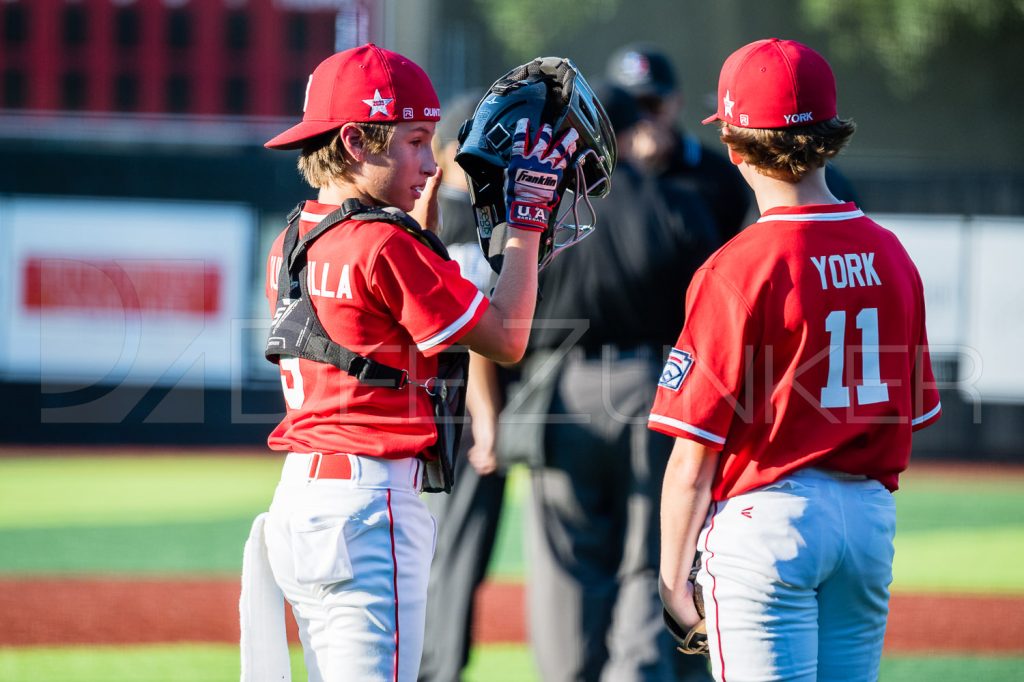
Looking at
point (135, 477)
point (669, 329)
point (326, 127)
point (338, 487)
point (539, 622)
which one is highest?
point (326, 127)

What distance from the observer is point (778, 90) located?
204 cm

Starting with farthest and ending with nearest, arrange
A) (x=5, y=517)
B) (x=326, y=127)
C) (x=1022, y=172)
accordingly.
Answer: (x=1022, y=172)
(x=5, y=517)
(x=326, y=127)

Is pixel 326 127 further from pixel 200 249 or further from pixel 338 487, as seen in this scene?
pixel 200 249

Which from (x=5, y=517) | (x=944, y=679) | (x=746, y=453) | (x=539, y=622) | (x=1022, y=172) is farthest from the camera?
(x=1022, y=172)

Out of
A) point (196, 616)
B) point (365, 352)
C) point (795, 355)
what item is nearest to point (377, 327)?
point (365, 352)

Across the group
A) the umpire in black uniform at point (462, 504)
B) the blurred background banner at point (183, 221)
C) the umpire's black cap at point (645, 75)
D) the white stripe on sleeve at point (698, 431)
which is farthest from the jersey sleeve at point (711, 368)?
the blurred background banner at point (183, 221)

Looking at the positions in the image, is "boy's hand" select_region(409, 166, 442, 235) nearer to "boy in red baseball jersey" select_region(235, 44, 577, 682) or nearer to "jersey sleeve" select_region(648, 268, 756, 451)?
"boy in red baseball jersey" select_region(235, 44, 577, 682)

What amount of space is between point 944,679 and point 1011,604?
1.66 m

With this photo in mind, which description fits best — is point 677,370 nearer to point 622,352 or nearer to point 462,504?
point 622,352

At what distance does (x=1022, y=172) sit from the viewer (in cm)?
1168

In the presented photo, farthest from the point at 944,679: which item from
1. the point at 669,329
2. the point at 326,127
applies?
the point at 326,127

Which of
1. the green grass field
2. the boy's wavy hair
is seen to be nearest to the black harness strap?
the boy's wavy hair

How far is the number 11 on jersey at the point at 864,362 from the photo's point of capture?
199 cm

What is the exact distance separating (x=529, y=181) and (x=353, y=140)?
36 cm
